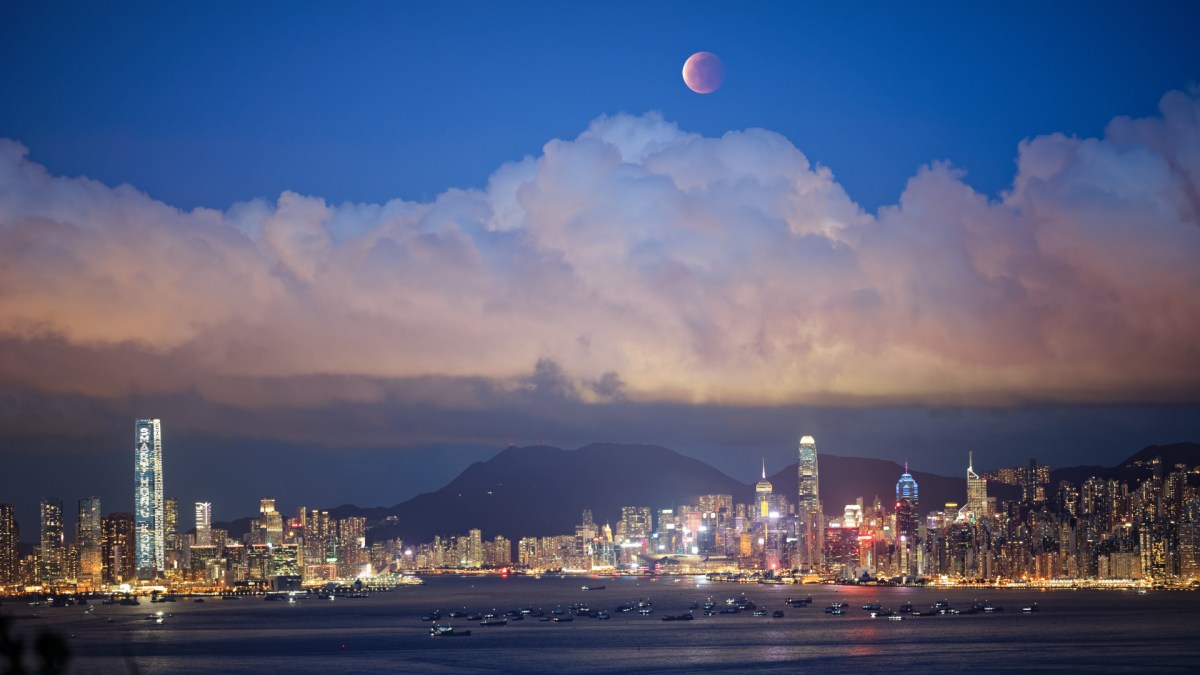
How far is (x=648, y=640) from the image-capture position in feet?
290

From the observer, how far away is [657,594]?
170375mm

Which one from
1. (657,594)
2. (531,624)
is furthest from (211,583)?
(531,624)

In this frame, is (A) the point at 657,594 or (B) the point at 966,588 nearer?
(A) the point at 657,594

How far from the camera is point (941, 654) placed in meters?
75.7

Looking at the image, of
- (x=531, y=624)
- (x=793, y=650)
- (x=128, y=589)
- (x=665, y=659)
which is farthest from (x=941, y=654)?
(x=128, y=589)

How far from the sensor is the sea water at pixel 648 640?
237 feet

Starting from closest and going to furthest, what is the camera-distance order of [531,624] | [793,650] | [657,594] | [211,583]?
[793,650] < [531,624] < [657,594] < [211,583]

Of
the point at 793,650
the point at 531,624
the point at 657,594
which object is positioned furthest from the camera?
the point at 657,594

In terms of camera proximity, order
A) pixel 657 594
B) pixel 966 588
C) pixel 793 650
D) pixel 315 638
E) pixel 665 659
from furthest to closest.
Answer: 1. pixel 966 588
2. pixel 657 594
3. pixel 315 638
4. pixel 793 650
5. pixel 665 659

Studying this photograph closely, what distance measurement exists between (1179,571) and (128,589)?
138 metres

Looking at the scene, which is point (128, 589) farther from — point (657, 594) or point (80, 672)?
point (80, 672)

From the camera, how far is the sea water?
7225 centimetres

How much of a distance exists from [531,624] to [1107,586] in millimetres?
97059

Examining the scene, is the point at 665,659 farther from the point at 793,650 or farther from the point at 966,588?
the point at 966,588
